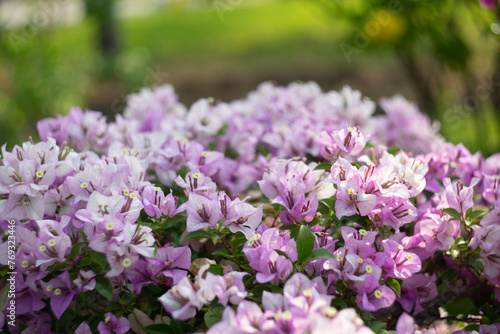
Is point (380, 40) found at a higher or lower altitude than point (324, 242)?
higher

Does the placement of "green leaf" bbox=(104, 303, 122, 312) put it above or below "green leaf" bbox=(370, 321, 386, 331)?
below

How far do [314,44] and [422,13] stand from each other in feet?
14.3

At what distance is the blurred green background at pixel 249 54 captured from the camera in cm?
273

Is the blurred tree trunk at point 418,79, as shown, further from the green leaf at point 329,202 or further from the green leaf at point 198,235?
the green leaf at point 198,235

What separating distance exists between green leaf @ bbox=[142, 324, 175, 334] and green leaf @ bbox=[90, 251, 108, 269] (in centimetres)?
13

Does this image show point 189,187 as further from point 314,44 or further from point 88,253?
point 314,44

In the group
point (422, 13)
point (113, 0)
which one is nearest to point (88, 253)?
→ point (422, 13)

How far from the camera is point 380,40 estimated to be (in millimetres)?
2848

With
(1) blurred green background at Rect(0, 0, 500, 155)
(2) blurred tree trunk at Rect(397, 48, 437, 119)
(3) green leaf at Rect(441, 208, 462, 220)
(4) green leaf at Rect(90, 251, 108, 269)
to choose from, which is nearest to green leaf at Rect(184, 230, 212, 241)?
(4) green leaf at Rect(90, 251, 108, 269)

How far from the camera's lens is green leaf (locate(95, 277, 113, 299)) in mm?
949

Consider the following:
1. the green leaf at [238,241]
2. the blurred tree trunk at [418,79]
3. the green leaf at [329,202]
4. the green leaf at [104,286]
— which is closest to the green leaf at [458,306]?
the green leaf at [329,202]

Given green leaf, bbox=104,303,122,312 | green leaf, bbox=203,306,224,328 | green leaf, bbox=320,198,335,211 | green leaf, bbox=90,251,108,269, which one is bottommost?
green leaf, bbox=104,303,122,312

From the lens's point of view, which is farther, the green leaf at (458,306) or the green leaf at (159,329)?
the green leaf at (458,306)

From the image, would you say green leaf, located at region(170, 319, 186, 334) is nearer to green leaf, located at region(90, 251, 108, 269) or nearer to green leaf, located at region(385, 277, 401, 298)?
green leaf, located at region(90, 251, 108, 269)
